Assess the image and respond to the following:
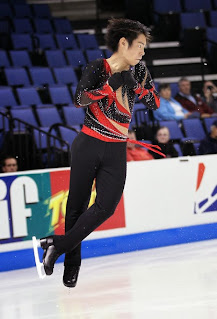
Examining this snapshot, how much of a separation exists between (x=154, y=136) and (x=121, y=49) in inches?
198

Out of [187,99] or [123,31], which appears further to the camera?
[187,99]

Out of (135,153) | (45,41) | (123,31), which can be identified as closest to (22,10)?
(45,41)

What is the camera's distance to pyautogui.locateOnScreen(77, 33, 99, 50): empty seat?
11.9m

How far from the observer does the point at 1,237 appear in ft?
20.0

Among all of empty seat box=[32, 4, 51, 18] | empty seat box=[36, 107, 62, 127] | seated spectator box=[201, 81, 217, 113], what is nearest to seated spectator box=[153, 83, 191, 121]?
seated spectator box=[201, 81, 217, 113]

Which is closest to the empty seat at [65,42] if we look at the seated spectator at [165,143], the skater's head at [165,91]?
the skater's head at [165,91]

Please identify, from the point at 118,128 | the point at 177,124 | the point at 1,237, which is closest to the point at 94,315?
the point at 118,128

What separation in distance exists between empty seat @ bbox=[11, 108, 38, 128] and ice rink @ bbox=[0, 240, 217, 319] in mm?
2977

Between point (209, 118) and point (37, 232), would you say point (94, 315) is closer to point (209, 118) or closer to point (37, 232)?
point (37, 232)

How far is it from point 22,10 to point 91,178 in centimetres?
877

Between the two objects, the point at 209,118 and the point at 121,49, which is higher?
the point at 121,49

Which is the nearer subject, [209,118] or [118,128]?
[118,128]

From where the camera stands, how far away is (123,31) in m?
4.12

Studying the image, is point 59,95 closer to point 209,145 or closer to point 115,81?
point 209,145
